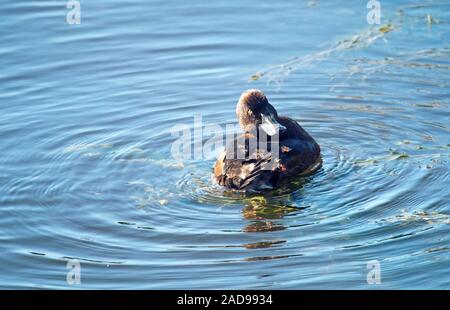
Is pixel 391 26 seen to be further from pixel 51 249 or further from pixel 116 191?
pixel 51 249

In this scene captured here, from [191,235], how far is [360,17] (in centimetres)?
688

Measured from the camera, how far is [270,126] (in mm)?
10031

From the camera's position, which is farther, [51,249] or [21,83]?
[21,83]

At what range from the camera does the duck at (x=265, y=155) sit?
9.62m

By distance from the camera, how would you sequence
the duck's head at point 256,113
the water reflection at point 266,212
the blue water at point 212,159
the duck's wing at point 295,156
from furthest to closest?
the duck's head at point 256,113, the duck's wing at point 295,156, the water reflection at point 266,212, the blue water at point 212,159

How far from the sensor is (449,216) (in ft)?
29.2

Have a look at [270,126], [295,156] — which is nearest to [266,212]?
[295,156]

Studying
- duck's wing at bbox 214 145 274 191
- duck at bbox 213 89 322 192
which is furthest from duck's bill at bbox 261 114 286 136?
duck's wing at bbox 214 145 274 191

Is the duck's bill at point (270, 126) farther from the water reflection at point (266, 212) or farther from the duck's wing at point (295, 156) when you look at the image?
the water reflection at point (266, 212)

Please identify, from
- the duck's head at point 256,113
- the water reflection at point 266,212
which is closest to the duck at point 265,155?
the duck's head at point 256,113

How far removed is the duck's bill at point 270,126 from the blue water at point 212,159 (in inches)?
26.4

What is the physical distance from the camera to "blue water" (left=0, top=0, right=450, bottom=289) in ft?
27.2
